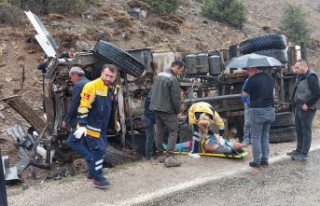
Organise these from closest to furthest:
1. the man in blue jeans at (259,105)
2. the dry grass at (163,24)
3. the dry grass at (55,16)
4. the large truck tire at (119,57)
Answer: the man in blue jeans at (259,105) < the large truck tire at (119,57) < the dry grass at (55,16) < the dry grass at (163,24)

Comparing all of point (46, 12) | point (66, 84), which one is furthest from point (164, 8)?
point (66, 84)

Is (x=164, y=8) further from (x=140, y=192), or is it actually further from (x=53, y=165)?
(x=140, y=192)

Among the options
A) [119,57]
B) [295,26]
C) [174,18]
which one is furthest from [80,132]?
[295,26]

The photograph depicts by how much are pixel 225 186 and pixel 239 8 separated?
84.2 ft

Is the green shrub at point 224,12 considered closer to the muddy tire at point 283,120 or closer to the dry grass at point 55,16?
the dry grass at point 55,16

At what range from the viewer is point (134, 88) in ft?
27.2

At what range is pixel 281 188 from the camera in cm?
549

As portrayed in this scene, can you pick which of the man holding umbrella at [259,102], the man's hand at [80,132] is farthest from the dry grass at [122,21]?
the man's hand at [80,132]

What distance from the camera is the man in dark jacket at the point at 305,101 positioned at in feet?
22.0

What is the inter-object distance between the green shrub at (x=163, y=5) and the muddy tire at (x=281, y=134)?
17805 mm

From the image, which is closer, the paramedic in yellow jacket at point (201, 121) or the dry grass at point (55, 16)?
the paramedic in yellow jacket at point (201, 121)

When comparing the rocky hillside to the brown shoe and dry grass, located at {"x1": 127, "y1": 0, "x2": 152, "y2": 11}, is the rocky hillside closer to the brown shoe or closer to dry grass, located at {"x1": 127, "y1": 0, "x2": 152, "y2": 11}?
dry grass, located at {"x1": 127, "y1": 0, "x2": 152, "y2": 11}

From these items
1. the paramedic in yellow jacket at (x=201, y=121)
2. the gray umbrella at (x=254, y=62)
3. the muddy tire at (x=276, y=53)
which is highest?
the muddy tire at (x=276, y=53)

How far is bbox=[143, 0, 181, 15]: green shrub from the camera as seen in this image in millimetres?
25188
